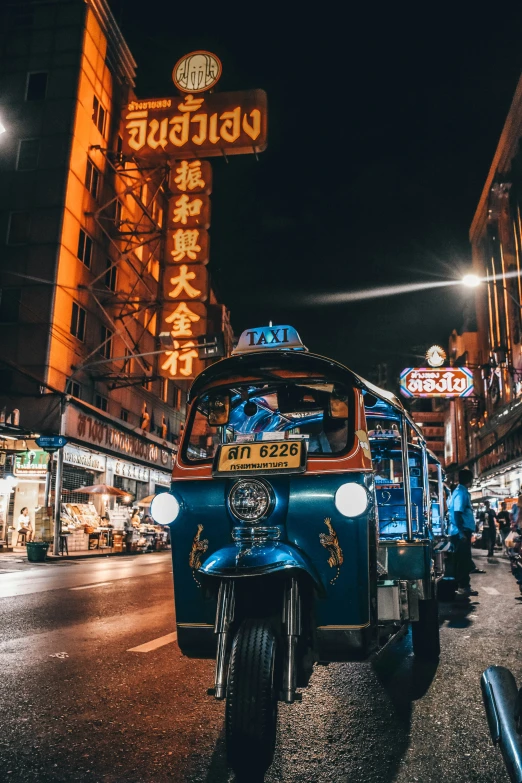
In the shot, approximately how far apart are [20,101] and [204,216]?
34.1 feet

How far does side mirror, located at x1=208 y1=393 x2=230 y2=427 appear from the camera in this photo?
5.02 metres

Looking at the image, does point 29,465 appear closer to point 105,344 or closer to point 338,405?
point 105,344


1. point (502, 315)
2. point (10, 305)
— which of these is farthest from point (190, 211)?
point (502, 315)

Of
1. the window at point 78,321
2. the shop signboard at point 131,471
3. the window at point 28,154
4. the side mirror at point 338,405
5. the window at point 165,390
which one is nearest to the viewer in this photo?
the side mirror at point 338,405

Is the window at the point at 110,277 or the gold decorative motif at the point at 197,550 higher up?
the window at the point at 110,277

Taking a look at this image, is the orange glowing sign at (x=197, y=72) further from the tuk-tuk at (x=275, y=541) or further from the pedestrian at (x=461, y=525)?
the tuk-tuk at (x=275, y=541)

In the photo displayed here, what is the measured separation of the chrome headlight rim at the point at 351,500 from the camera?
150 inches

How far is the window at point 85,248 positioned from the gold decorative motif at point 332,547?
2652cm

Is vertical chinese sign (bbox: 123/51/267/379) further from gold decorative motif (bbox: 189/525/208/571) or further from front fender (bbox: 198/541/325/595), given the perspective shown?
front fender (bbox: 198/541/325/595)

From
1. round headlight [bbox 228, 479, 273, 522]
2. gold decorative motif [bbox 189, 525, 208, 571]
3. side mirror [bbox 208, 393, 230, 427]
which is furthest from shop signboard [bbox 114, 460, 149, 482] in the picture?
round headlight [bbox 228, 479, 273, 522]

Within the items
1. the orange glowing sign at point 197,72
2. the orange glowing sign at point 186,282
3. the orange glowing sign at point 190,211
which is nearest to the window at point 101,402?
the orange glowing sign at point 186,282

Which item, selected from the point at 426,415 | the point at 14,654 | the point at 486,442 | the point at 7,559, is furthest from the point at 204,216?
the point at 426,415

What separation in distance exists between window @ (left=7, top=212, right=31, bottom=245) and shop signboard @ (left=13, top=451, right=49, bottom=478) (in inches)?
370

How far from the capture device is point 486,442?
62.5 m
